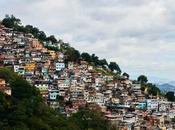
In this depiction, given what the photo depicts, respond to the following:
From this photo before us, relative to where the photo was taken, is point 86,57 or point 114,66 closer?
point 86,57

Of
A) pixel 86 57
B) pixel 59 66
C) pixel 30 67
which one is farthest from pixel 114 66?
pixel 30 67

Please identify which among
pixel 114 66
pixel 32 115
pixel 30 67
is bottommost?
pixel 32 115

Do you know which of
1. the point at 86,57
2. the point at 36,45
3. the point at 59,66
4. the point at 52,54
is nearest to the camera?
the point at 59,66

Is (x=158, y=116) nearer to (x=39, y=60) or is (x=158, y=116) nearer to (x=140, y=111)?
(x=140, y=111)

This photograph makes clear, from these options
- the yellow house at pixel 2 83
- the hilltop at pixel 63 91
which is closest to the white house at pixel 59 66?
the hilltop at pixel 63 91

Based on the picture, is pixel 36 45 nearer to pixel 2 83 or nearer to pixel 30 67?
pixel 30 67

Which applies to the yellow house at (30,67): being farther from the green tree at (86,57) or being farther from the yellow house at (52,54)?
the green tree at (86,57)

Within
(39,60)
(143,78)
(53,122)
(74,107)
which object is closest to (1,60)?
(39,60)

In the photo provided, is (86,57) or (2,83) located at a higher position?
(86,57)
